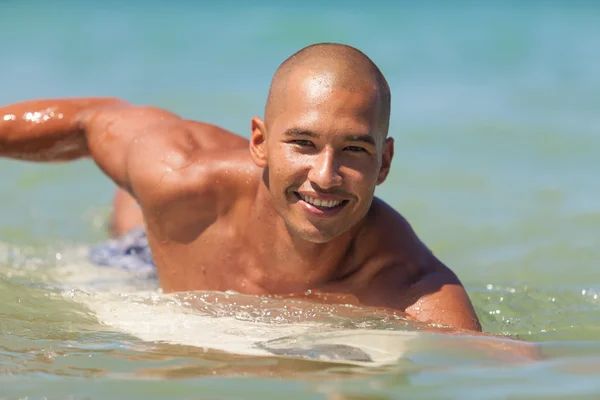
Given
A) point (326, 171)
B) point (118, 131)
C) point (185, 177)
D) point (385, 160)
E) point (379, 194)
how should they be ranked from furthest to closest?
point (379, 194)
point (118, 131)
point (185, 177)
point (385, 160)
point (326, 171)

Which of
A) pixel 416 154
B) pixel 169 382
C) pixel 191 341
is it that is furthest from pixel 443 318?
pixel 416 154

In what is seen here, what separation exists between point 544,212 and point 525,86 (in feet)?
14.2

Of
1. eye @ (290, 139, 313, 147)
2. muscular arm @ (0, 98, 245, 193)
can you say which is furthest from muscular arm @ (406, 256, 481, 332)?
muscular arm @ (0, 98, 245, 193)

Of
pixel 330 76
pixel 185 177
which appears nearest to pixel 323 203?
pixel 330 76

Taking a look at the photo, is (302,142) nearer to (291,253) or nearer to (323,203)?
(323,203)

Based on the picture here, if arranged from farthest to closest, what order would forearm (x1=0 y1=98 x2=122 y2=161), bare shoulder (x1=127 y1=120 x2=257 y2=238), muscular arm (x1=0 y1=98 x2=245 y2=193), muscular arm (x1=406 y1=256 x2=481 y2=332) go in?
forearm (x1=0 y1=98 x2=122 y2=161)
muscular arm (x1=0 y1=98 x2=245 y2=193)
bare shoulder (x1=127 y1=120 x2=257 y2=238)
muscular arm (x1=406 y1=256 x2=481 y2=332)

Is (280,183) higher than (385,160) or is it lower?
lower

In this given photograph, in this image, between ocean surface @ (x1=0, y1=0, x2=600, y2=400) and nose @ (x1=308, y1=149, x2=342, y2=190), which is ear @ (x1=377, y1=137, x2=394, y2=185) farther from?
ocean surface @ (x1=0, y1=0, x2=600, y2=400)

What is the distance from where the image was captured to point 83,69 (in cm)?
1162

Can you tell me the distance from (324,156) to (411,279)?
65 centimetres

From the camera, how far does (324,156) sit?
327 centimetres

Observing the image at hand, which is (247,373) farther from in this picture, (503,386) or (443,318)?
(443,318)

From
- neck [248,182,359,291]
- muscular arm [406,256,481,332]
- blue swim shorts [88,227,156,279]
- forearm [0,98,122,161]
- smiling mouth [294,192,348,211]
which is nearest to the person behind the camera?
smiling mouth [294,192,348,211]

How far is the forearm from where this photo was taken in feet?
13.3
